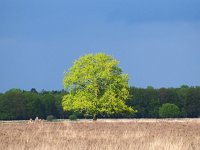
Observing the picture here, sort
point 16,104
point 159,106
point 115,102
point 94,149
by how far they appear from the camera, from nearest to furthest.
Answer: point 94,149
point 115,102
point 16,104
point 159,106

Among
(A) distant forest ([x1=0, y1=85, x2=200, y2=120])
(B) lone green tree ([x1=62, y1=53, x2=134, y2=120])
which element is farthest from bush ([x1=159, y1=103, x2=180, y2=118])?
(B) lone green tree ([x1=62, y1=53, x2=134, y2=120])

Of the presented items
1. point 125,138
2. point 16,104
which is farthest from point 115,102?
point 16,104

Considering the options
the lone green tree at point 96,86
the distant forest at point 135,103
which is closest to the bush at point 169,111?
the distant forest at point 135,103

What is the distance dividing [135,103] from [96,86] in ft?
293

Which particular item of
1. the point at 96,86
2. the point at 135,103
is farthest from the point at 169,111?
the point at 96,86

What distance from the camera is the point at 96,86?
3401 inches

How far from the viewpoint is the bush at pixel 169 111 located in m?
160

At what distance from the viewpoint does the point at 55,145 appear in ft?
55.8

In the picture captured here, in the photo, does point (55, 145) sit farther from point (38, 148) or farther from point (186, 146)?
point (186, 146)

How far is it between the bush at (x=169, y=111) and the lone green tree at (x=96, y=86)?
74034mm

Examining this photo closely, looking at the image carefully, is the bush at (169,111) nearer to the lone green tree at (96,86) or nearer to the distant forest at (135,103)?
the distant forest at (135,103)

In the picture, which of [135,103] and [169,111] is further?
[135,103]

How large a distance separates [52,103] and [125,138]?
158m

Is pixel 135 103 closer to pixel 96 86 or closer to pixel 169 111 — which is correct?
pixel 169 111
